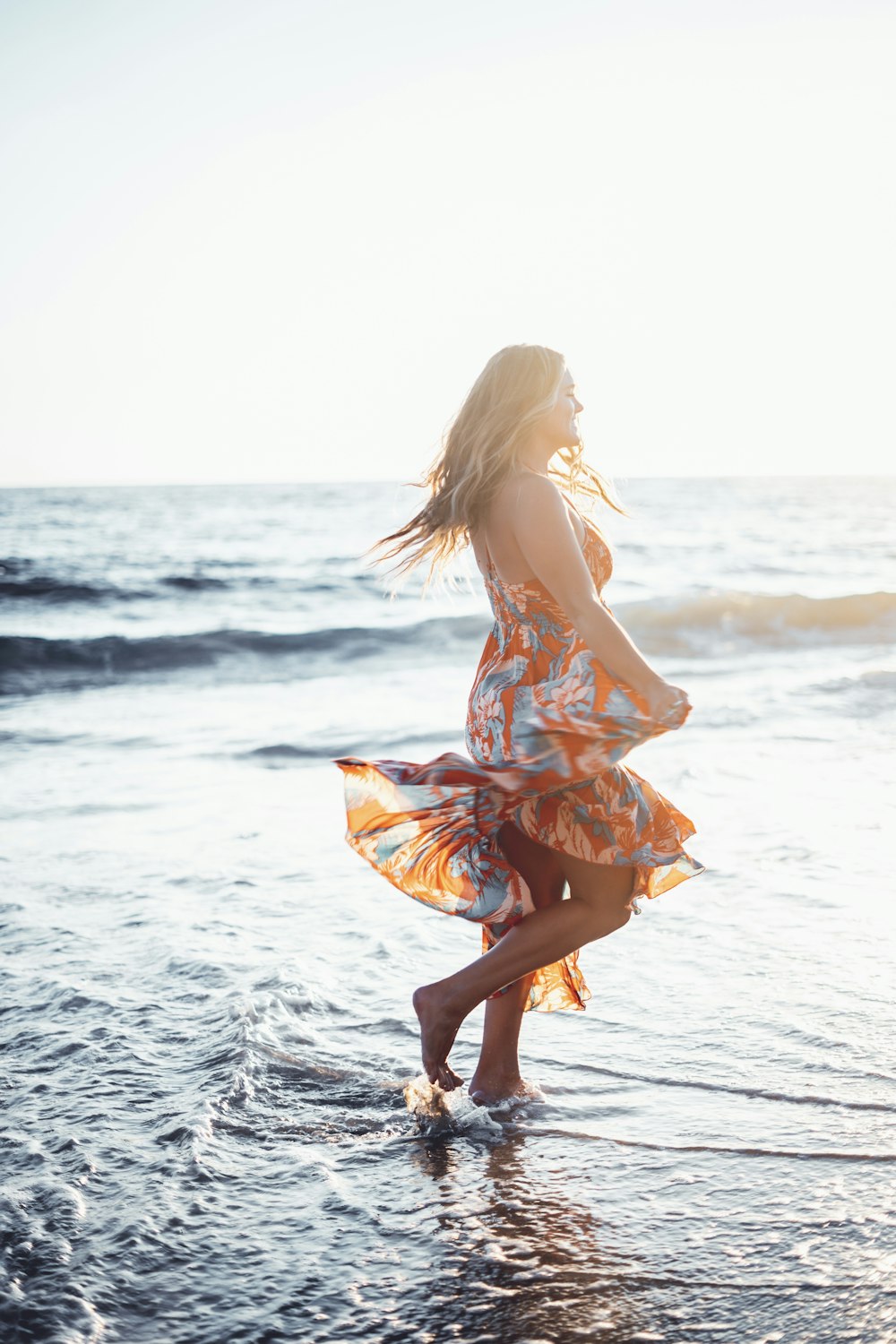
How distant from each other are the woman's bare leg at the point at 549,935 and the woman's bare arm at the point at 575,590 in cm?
52

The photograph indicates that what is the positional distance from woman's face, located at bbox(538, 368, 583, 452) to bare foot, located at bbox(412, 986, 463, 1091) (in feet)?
4.95

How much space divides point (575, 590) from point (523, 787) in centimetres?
50

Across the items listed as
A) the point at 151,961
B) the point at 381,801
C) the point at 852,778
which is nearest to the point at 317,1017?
the point at 151,961

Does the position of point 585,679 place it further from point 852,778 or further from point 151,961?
point 852,778

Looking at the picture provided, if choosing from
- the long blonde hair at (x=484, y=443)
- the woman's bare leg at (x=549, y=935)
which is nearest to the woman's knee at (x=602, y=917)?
the woman's bare leg at (x=549, y=935)

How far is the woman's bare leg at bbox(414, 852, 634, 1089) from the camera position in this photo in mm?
3033

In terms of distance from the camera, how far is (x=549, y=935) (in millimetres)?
3037

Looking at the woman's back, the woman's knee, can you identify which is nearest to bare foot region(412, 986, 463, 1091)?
the woman's knee

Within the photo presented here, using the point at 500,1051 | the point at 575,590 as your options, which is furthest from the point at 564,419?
the point at 500,1051

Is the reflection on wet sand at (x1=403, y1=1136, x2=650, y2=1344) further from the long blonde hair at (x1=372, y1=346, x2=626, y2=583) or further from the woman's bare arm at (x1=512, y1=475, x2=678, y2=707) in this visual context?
the long blonde hair at (x1=372, y1=346, x2=626, y2=583)

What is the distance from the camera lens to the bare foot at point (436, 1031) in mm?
3125

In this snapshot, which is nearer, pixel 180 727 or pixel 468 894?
pixel 468 894

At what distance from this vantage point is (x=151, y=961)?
445cm

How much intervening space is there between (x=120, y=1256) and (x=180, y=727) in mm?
7931
